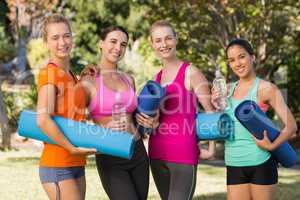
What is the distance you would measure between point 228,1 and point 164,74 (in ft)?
40.2

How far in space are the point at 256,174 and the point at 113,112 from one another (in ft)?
3.92

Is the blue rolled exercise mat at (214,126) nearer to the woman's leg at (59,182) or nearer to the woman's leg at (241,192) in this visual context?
the woman's leg at (241,192)

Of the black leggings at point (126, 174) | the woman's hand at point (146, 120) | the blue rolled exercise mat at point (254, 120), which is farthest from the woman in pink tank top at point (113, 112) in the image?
the blue rolled exercise mat at point (254, 120)

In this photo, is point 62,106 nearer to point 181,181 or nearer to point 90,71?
point 90,71

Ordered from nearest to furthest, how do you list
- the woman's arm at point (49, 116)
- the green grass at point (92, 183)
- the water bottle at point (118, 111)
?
1. the woman's arm at point (49, 116)
2. the water bottle at point (118, 111)
3. the green grass at point (92, 183)

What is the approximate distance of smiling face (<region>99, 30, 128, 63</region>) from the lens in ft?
15.2

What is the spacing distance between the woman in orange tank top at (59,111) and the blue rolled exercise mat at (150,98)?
448 millimetres

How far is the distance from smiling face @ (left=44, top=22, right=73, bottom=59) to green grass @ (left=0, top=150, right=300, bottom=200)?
4.57 metres

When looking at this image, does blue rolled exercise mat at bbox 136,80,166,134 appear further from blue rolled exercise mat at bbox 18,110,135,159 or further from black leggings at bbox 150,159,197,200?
black leggings at bbox 150,159,197,200

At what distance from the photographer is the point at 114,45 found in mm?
4637

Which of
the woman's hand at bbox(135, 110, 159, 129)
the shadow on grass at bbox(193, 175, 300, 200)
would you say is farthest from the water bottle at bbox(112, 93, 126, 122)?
the shadow on grass at bbox(193, 175, 300, 200)

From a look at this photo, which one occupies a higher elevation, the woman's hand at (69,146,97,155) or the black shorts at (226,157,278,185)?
the woman's hand at (69,146,97,155)

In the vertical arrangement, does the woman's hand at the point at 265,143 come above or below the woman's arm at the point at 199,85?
below

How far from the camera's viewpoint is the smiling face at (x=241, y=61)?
15.5 ft
